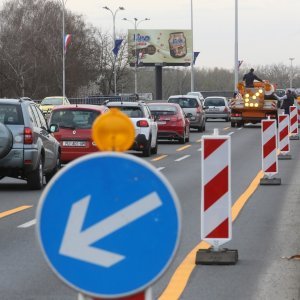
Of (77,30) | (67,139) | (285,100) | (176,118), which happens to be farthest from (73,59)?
(67,139)

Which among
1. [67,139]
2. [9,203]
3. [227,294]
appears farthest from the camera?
[67,139]

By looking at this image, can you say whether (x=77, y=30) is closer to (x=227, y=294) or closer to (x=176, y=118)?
(x=176, y=118)

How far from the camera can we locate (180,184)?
19.3 meters

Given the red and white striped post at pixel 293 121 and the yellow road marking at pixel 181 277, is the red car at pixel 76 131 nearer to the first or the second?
the red and white striped post at pixel 293 121

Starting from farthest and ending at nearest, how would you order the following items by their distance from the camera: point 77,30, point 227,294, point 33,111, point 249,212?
point 77,30
point 33,111
point 249,212
point 227,294

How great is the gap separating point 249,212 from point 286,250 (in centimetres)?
380

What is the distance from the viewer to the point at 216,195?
9.48 metres

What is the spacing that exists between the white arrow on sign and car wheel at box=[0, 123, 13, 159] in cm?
1323

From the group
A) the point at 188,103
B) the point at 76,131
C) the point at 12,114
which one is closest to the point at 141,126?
the point at 76,131

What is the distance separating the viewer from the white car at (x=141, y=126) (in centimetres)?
2808

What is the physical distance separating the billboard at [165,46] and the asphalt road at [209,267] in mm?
101157

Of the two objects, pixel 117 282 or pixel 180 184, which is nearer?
pixel 117 282

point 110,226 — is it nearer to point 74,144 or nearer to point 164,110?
point 74,144

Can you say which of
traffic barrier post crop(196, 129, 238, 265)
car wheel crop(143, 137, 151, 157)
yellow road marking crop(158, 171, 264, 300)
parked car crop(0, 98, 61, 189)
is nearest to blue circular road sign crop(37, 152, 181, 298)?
yellow road marking crop(158, 171, 264, 300)
